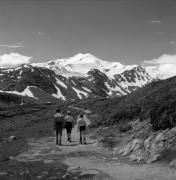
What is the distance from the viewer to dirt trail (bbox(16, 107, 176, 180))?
16.5 m

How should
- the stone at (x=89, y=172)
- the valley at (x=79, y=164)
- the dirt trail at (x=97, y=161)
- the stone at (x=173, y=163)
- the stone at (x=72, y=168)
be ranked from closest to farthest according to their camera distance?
the dirt trail at (x=97, y=161)
the valley at (x=79, y=164)
the stone at (x=89, y=172)
the stone at (x=173, y=163)
the stone at (x=72, y=168)

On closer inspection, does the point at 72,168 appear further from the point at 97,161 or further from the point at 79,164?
the point at 97,161

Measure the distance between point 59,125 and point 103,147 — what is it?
5288mm

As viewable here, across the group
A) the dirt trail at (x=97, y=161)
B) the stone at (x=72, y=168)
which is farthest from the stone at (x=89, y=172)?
the stone at (x=72, y=168)

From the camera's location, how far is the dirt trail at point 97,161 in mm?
16547

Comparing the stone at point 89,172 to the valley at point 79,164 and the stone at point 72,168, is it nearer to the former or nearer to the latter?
the valley at point 79,164

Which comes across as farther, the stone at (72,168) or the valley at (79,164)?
the stone at (72,168)

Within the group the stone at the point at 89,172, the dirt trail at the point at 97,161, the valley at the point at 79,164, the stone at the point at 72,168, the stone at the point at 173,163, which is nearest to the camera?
the dirt trail at the point at 97,161

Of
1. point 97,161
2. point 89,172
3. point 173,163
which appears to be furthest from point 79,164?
point 173,163

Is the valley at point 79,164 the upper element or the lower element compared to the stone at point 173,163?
lower

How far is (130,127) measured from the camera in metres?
32.2

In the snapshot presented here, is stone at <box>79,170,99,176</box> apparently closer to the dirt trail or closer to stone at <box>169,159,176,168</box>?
the dirt trail

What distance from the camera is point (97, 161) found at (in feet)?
69.3

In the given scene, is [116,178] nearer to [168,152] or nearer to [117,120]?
[168,152]
